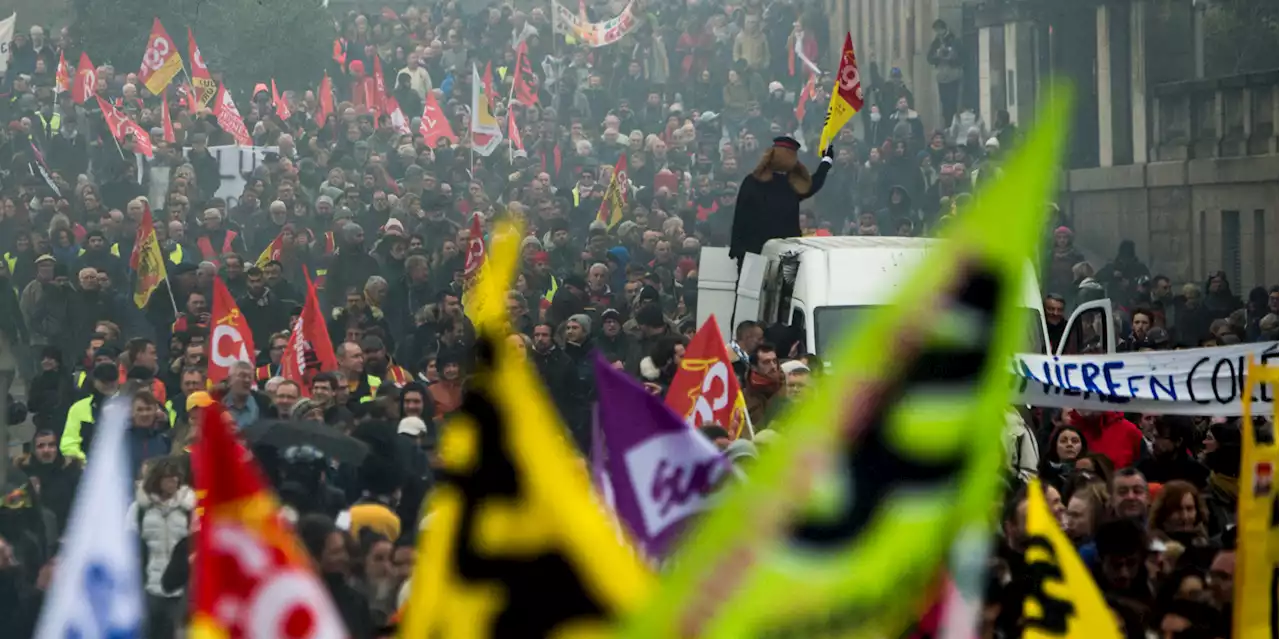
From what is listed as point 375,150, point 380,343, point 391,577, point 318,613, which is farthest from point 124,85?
point 318,613

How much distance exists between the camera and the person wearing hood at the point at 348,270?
20375 millimetres

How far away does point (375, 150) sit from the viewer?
30734mm

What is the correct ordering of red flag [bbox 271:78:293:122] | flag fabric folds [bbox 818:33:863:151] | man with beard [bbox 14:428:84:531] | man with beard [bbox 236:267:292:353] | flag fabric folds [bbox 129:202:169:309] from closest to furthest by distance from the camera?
man with beard [bbox 14:428:84:531]
flag fabric folds [bbox 818:33:863:151]
man with beard [bbox 236:267:292:353]
flag fabric folds [bbox 129:202:169:309]
red flag [bbox 271:78:293:122]

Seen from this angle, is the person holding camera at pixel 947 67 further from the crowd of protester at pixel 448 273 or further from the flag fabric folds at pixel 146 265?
the flag fabric folds at pixel 146 265

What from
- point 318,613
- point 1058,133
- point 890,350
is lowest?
point 318,613

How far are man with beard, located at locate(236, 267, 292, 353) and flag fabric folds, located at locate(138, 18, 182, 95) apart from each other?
1328cm

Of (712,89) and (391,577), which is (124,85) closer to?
(712,89)

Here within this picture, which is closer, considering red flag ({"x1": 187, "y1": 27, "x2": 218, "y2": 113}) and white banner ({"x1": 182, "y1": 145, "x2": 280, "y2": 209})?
white banner ({"x1": 182, "y1": 145, "x2": 280, "y2": 209})

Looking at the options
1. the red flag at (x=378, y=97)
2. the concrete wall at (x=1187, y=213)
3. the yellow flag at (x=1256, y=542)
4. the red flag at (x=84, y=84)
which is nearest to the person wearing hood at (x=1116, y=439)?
the yellow flag at (x=1256, y=542)

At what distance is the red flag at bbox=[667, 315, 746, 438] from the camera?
12.3 metres

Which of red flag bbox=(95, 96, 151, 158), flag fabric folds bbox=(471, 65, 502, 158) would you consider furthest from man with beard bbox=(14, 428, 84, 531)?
red flag bbox=(95, 96, 151, 158)

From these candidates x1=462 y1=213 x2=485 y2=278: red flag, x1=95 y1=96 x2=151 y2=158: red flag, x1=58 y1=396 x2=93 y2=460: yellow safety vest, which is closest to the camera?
x1=58 y1=396 x2=93 y2=460: yellow safety vest

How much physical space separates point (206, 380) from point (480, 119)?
14.6 metres

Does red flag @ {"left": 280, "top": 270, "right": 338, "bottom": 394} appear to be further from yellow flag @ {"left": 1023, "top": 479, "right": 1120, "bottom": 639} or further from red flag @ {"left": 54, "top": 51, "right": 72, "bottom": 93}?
red flag @ {"left": 54, "top": 51, "right": 72, "bottom": 93}
